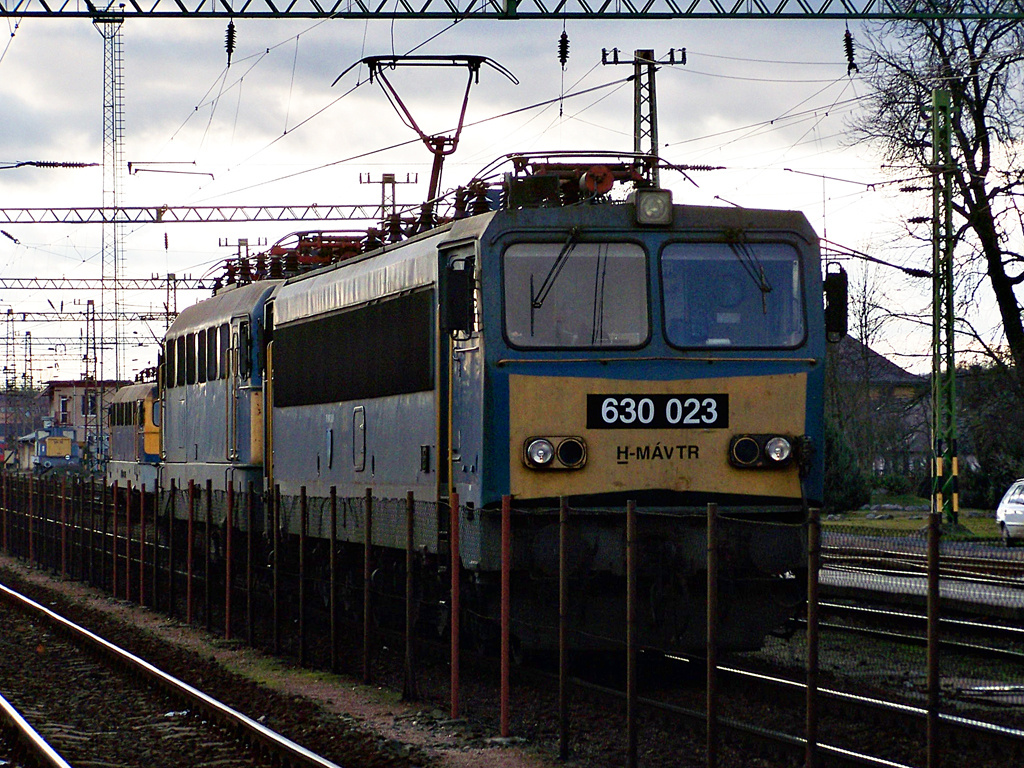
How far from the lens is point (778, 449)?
39.9 feet

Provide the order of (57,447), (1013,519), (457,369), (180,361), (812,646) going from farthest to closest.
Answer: (57,447)
(1013,519)
(180,361)
(457,369)
(812,646)

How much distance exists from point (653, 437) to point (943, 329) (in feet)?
70.6

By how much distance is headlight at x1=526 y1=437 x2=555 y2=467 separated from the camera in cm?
1182

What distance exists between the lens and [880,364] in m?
78.0

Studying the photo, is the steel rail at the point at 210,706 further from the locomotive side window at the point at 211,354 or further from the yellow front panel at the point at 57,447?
the yellow front panel at the point at 57,447

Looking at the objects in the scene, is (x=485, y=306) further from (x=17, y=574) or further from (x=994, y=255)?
(x=994, y=255)

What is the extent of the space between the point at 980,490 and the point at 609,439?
34.0m

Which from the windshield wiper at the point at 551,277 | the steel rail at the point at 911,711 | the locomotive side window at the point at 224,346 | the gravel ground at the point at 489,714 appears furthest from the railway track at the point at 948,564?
the locomotive side window at the point at 224,346

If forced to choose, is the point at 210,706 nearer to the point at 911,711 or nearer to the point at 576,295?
the point at 576,295

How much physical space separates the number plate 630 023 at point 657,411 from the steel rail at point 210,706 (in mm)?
3292

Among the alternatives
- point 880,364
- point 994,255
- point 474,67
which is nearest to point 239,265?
point 474,67

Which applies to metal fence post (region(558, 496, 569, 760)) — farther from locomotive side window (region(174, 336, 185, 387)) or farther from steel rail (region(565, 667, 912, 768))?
locomotive side window (region(174, 336, 185, 387))

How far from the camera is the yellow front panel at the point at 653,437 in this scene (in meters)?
11.9

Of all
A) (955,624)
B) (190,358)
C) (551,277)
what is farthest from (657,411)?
(190,358)
